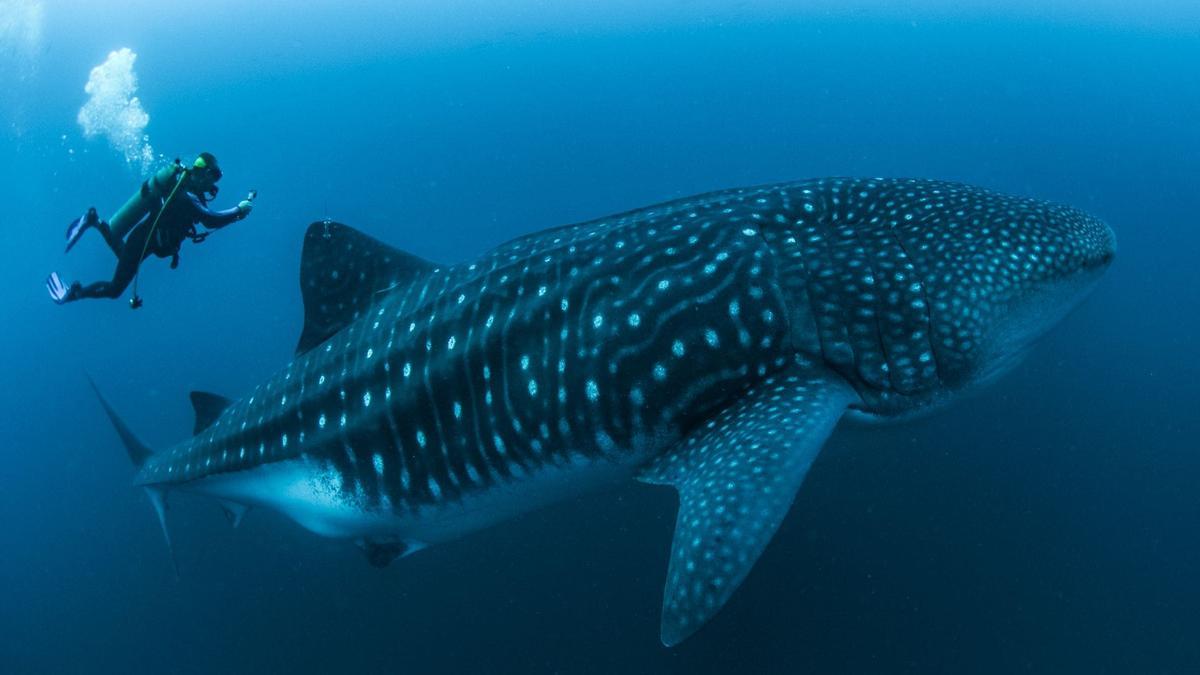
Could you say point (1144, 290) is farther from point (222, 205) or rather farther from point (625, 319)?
point (222, 205)

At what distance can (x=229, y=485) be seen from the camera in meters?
5.18

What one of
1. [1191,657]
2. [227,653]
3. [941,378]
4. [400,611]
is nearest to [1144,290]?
[1191,657]

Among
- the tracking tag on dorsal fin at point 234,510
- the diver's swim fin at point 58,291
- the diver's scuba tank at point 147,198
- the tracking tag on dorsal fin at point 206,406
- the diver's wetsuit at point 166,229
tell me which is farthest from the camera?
the diver's swim fin at point 58,291

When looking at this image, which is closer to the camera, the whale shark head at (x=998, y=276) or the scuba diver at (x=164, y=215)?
the whale shark head at (x=998, y=276)

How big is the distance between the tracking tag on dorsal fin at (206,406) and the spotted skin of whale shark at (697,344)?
157 centimetres

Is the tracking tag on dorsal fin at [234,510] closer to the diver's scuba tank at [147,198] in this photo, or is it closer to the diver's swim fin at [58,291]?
the diver's scuba tank at [147,198]

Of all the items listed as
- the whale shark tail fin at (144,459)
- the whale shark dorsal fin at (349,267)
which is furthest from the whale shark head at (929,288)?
the whale shark tail fin at (144,459)

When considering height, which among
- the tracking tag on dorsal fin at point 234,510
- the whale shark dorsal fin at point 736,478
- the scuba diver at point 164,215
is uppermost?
the scuba diver at point 164,215

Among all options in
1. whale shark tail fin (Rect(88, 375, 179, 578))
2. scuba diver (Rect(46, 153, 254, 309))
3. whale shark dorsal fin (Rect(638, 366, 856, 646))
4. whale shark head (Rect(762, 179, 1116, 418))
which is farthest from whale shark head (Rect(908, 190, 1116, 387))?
scuba diver (Rect(46, 153, 254, 309))

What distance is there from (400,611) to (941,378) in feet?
17.1

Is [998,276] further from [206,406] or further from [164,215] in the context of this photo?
[164,215]

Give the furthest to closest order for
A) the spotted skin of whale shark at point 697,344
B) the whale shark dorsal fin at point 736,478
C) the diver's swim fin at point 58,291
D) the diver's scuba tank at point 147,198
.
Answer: the diver's swim fin at point 58,291
the diver's scuba tank at point 147,198
the spotted skin of whale shark at point 697,344
the whale shark dorsal fin at point 736,478

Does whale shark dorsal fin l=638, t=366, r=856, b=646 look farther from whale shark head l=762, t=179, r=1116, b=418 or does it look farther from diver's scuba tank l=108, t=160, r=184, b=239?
diver's scuba tank l=108, t=160, r=184, b=239

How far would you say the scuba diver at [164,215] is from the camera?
805 centimetres
